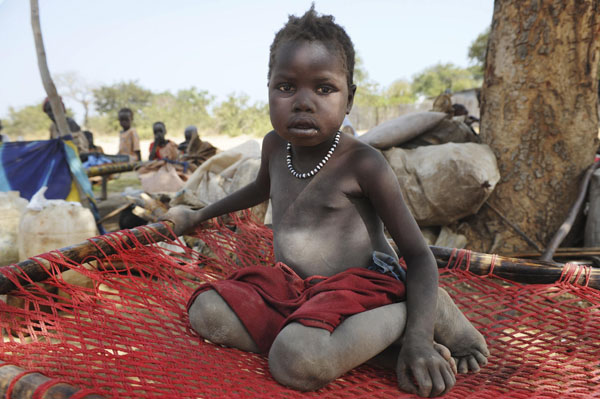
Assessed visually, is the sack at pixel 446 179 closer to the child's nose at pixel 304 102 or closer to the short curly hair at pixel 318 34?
the short curly hair at pixel 318 34

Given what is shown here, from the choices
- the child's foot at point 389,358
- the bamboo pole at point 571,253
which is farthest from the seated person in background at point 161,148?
the child's foot at point 389,358

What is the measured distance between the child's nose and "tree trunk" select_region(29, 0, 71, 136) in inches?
149

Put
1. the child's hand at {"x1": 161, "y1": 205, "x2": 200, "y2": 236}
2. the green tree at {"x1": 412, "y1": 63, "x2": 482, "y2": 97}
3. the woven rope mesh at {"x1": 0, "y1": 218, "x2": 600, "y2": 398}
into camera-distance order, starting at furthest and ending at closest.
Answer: the green tree at {"x1": 412, "y1": 63, "x2": 482, "y2": 97} → the child's hand at {"x1": 161, "y1": 205, "x2": 200, "y2": 236} → the woven rope mesh at {"x1": 0, "y1": 218, "x2": 600, "y2": 398}

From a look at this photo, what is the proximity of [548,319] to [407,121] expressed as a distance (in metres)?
2.03

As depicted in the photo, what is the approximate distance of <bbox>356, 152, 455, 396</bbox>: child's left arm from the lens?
3.04 ft

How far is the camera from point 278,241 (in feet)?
4.27

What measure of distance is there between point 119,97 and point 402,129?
102ft

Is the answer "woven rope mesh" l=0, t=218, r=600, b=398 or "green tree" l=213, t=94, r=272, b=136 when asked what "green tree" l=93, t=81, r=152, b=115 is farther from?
"woven rope mesh" l=0, t=218, r=600, b=398

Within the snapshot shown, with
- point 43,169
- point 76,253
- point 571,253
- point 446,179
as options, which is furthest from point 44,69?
point 571,253

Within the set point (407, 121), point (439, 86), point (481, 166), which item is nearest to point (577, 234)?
point (481, 166)

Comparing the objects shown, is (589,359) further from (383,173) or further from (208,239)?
(208,239)

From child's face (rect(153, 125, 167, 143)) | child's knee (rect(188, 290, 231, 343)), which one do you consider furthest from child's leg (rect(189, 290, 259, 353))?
child's face (rect(153, 125, 167, 143))

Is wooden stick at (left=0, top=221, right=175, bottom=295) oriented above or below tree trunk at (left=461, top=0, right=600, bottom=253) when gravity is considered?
below

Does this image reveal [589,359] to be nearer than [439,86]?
Yes
